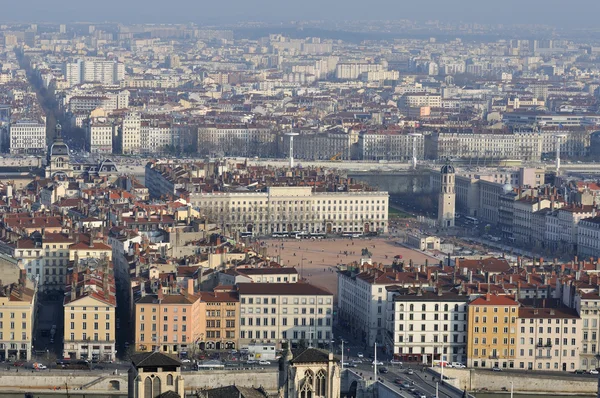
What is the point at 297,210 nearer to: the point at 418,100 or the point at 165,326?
the point at 165,326

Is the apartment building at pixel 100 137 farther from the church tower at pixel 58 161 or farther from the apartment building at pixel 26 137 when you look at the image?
the church tower at pixel 58 161

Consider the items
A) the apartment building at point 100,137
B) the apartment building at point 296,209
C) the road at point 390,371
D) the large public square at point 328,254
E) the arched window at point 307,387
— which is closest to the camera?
the arched window at point 307,387

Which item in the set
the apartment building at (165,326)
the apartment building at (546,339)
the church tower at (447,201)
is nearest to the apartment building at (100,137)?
the church tower at (447,201)

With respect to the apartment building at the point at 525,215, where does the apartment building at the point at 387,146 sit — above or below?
below

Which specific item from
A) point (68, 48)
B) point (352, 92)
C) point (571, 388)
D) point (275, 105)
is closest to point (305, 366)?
point (571, 388)

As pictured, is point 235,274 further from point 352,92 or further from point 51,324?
point 352,92

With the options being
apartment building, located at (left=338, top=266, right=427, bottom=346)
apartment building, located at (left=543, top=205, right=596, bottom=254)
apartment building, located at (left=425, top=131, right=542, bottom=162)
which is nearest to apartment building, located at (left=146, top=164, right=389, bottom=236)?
apartment building, located at (left=543, top=205, right=596, bottom=254)

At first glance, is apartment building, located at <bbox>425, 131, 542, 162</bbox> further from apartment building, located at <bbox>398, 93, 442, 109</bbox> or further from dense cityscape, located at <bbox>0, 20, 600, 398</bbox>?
apartment building, located at <bbox>398, 93, 442, 109</bbox>
